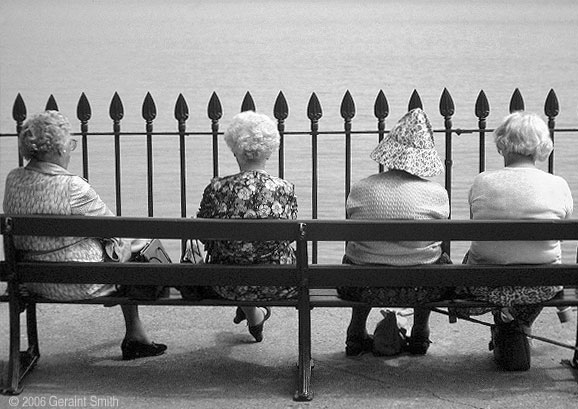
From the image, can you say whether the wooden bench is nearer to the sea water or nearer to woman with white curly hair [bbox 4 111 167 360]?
woman with white curly hair [bbox 4 111 167 360]

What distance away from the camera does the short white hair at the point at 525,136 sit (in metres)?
5.43

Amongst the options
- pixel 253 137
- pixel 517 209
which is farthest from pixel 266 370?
pixel 517 209

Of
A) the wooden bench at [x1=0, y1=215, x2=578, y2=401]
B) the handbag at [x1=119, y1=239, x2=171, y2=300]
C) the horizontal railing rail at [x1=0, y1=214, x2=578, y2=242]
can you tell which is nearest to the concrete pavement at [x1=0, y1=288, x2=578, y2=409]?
the wooden bench at [x1=0, y1=215, x2=578, y2=401]

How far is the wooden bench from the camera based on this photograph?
510 centimetres

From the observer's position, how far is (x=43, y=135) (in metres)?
5.45

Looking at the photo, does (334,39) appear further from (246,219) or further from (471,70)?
(246,219)

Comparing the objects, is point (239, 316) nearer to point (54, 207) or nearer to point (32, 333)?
point (32, 333)

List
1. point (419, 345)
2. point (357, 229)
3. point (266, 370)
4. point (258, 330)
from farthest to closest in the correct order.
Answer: point (258, 330) → point (419, 345) → point (266, 370) → point (357, 229)

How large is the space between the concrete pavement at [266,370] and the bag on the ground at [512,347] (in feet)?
0.16

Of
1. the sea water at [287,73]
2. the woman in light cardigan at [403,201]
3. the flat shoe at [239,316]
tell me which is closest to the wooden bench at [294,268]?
the woman in light cardigan at [403,201]

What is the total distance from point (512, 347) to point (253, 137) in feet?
4.97

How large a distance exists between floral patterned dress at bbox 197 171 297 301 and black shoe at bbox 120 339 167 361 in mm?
567

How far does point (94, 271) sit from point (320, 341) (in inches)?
52.1

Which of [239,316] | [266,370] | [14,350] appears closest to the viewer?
[14,350]
